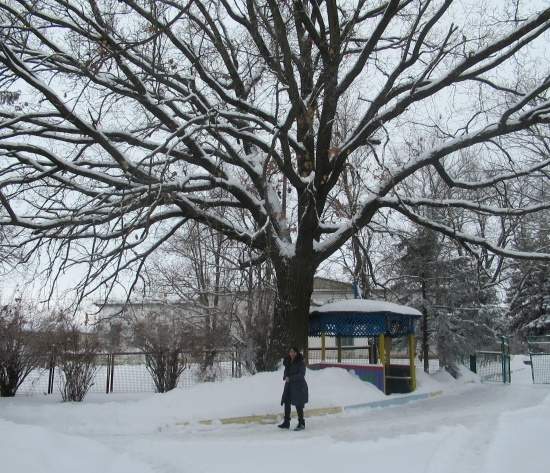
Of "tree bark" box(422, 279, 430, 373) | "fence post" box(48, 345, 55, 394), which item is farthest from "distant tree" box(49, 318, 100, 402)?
"tree bark" box(422, 279, 430, 373)

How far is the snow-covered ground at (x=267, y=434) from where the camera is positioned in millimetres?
6379

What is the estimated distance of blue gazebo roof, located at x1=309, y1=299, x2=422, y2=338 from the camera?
14.6 metres

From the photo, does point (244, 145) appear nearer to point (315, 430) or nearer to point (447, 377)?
point (315, 430)

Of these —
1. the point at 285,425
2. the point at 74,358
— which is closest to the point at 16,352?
the point at 74,358

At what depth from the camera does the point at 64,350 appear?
14.0 m

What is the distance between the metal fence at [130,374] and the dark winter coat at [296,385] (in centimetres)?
540

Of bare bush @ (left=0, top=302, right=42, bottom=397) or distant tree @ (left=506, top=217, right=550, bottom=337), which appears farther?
distant tree @ (left=506, top=217, right=550, bottom=337)

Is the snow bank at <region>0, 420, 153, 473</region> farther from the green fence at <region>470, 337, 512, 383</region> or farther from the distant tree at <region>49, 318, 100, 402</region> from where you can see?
the green fence at <region>470, 337, 512, 383</region>

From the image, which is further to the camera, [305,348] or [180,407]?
[305,348]

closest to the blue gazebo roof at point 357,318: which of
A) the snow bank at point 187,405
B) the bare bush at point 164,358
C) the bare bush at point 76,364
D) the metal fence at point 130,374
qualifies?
the snow bank at point 187,405

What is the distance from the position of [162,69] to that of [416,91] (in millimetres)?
5923

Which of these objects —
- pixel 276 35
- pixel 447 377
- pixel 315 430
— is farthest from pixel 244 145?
pixel 447 377

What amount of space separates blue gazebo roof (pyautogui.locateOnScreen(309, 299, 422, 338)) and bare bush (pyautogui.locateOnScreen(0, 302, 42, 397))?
23.2 ft

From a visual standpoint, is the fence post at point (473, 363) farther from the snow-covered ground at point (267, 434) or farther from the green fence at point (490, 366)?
the snow-covered ground at point (267, 434)
